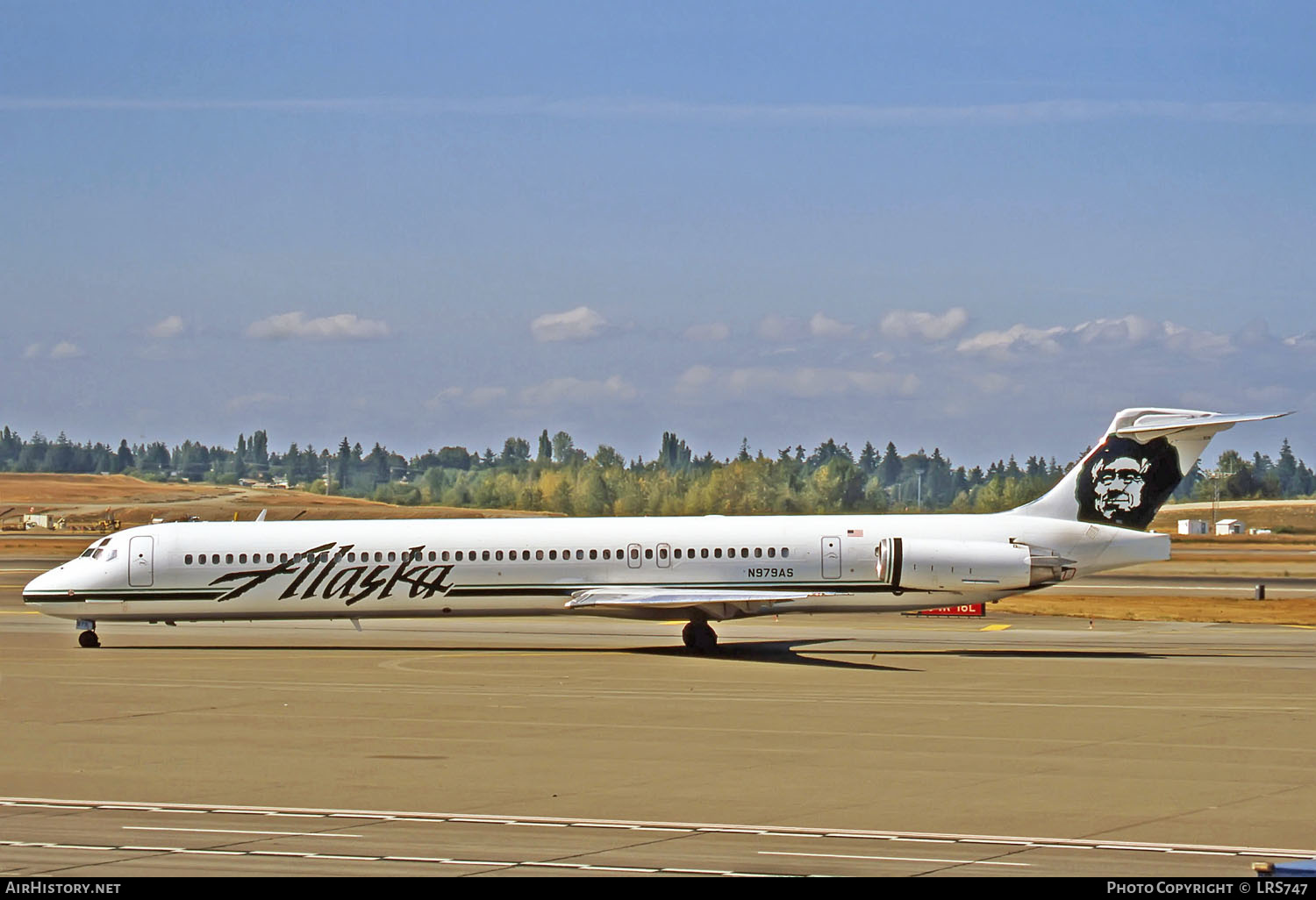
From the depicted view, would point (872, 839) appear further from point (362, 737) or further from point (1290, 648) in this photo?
point (1290, 648)

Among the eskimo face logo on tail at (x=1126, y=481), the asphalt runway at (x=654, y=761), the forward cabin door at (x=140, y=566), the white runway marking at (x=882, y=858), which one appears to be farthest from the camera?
the eskimo face logo on tail at (x=1126, y=481)

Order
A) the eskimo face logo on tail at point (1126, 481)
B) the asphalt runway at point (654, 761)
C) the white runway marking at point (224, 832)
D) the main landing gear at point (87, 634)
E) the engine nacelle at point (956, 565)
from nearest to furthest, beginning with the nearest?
the asphalt runway at point (654, 761) < the white runway marking at point (224, 832) < the engine nacelle at point (956, 565) < the main landing gear at point (87, 634) < the eskimo face logo on tail at point (1126, 481)

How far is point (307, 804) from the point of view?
17.2 m

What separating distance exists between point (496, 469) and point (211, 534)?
77.5m

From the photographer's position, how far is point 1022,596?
62.4 metres

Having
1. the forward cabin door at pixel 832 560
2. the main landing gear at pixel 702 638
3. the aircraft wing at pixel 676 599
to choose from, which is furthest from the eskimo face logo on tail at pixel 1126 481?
the main landing gear at pixel 702 638

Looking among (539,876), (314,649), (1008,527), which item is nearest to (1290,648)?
(1008,527)

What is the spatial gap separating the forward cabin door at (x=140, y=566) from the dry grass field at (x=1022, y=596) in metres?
29.3

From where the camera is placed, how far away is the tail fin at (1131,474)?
39031mm

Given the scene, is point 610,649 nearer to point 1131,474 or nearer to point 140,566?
point 140,566

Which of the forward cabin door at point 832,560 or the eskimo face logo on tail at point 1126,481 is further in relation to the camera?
the eskimo face logo on tail at point 1126,481

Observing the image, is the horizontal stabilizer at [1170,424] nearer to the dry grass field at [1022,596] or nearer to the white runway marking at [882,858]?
the dry grass field at [1022,596]

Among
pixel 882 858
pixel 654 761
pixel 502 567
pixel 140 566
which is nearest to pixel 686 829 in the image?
pixel 882 858

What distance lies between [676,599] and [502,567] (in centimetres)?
443
